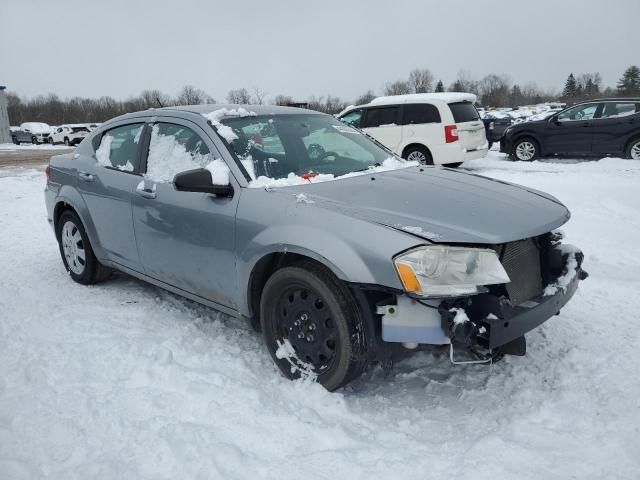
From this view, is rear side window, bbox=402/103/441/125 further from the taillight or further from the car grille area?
the car grille area

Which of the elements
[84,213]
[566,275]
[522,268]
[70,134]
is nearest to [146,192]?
[84,213]

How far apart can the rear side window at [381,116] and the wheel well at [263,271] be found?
940 cm

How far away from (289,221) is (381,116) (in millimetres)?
9783

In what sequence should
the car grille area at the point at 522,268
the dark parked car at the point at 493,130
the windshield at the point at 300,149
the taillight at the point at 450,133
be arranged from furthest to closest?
the dark parked car at the point at 493,130 → the taillight at the point at 450,133 → the windshield at the point at 300,149 → the car grille area at the point at 522,268

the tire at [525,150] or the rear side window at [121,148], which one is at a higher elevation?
the rear side window at [121,148]

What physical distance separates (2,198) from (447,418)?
10.1 meters

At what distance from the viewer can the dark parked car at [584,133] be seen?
38.6 ft

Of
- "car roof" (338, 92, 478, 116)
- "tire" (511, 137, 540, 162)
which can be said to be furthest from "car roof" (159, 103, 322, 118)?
"tire" (511, 137, 540, 162)

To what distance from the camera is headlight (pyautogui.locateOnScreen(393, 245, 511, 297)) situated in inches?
97.7

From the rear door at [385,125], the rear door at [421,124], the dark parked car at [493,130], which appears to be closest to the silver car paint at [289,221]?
the rear door at [421,124]

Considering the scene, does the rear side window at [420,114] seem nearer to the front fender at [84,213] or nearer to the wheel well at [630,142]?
the wheel well at [630,142]

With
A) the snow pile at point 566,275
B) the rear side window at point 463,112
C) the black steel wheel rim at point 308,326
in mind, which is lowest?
the black steel wheel rim at point 308,326

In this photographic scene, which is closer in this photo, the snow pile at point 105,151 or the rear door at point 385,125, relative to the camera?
the snow pile at point 105,151

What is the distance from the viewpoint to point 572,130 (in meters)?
12.6
